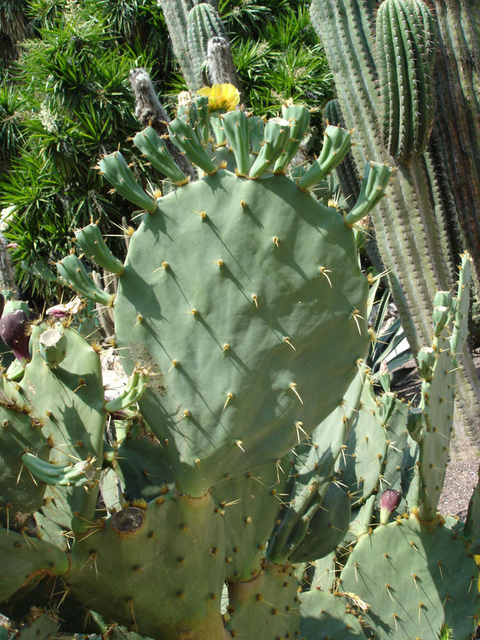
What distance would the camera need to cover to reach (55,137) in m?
8.26

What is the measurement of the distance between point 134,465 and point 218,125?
91 centimetres

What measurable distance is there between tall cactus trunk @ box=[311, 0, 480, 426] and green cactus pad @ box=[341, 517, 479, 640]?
199cm

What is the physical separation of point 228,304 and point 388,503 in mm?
1135

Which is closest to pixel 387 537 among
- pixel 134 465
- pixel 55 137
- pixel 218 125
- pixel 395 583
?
pixel 395 583

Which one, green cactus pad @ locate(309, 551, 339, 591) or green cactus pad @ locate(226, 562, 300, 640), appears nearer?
green cactus pad @ locate(226, 562, 300, 640)

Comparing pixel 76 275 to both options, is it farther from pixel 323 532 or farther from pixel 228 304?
pixel 323 532

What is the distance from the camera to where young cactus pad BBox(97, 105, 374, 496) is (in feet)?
4.08

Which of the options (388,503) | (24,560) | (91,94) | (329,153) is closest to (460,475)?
(388,503)

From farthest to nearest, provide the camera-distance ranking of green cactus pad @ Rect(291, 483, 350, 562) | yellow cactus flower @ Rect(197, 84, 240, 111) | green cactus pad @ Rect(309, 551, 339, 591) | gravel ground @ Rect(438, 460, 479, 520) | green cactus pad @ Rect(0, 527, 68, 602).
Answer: gravel ground @ Rect(438, 460, 479, 520)
green cactus pad @ Rect(309, 551, 339, 591)
green cactus pad @ Rect(291, 483, 350, 562)
yellow cactus flower @ Rect(197, 84, 240, 111)
green cactus pad @ Rect(0, 527, 68, 602)

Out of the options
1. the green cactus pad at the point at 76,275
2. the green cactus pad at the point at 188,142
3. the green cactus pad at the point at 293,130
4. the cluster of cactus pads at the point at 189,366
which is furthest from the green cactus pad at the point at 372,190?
the green cactus pad at the point at 76,275

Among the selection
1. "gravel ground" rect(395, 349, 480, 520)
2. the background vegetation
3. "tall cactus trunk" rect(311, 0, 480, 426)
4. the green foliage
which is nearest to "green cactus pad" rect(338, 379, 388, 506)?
"gravel ground" rect(395, 349, 480, 520)

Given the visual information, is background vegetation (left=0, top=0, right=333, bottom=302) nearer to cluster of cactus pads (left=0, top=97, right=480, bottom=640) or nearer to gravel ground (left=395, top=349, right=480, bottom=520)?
gravel ground (left=395, top=349, right=480, bottom=520)

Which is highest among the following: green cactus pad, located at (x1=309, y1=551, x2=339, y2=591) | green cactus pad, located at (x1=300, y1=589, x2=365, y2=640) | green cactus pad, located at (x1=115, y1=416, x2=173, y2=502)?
green cactus pad, located at (x1=115, y1=416, x2=173, y2=502)

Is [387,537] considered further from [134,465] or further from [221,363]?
[221,363]
